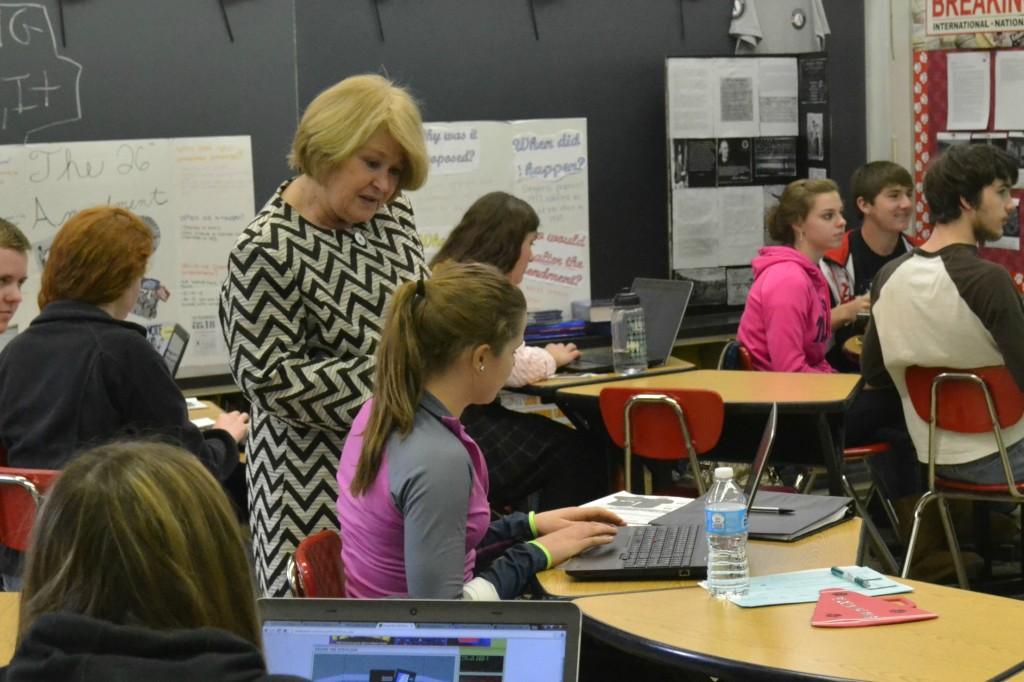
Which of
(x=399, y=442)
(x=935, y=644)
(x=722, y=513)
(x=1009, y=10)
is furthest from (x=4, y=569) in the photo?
(x=1009, y=10)

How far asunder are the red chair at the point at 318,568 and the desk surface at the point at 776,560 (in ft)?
1.21

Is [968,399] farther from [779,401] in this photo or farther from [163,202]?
[163,202]

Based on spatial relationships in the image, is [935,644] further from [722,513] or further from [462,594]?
[462,594]

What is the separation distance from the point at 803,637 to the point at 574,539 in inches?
21.7

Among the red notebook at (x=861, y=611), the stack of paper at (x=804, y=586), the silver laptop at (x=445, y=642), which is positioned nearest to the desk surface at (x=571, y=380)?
the stack of paper at (x=804, y=586)

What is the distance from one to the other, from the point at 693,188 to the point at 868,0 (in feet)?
5.19

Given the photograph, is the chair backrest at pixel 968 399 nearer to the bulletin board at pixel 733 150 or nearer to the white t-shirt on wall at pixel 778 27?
the bulletin board at pixel 733 150

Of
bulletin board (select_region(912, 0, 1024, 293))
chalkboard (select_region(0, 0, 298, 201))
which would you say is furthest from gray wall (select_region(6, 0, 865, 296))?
bulletin board (select_region(912, 0, 1024, 293))

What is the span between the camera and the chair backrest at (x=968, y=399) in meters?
4.28

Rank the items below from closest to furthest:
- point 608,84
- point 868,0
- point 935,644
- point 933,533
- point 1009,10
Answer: point 935,644
point 933,533
point 1009,10
point 608,84
point 868,0

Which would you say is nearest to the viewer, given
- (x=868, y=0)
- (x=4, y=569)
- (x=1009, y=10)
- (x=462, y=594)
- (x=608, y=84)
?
(x=462, y=594)

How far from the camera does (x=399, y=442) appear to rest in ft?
7.80

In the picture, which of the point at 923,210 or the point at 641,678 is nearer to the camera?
the point at 641,678

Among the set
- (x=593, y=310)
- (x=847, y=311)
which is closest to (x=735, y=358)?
(x=847, y=311)
